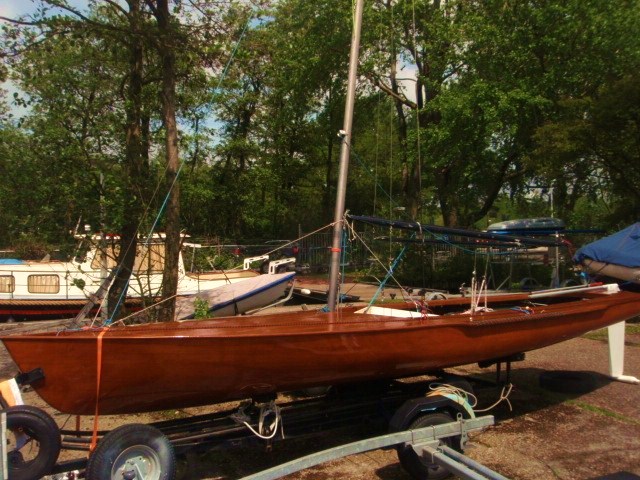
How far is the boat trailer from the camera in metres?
3.57

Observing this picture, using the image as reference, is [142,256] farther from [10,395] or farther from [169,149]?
[10,395]

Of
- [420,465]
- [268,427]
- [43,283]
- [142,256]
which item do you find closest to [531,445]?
[420,465]

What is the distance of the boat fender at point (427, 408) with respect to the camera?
14.6 feet

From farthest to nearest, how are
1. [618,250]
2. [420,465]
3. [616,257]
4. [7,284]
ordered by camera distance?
[7,284] → [618,250] → [616,257] → [420,465]

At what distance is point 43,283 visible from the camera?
→ 52.3ft

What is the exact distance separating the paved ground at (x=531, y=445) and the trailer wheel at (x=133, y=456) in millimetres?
870

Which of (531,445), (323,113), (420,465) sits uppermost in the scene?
(323,113)

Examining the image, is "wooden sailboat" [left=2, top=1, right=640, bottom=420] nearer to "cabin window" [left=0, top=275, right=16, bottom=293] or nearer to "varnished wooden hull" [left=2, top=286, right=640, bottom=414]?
"varnished wooden hull" [left=2, top=286, right=640, bottom=414]

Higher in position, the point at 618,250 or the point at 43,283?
the point at 618,250

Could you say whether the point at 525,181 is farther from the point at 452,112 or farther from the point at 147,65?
the point at 147,65

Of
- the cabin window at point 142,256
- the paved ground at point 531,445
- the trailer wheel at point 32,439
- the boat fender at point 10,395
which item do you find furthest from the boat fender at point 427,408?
the cabin window at point 142,256

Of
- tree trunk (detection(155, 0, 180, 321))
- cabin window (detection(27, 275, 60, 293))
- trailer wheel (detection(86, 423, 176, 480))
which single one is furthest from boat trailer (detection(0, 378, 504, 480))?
cabin window (detection(27, 275, 60, 293))

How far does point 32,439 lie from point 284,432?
173 cm

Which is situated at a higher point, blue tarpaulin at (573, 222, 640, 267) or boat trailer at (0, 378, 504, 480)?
blue tarpaulin at (573, 222, 640, 267)
